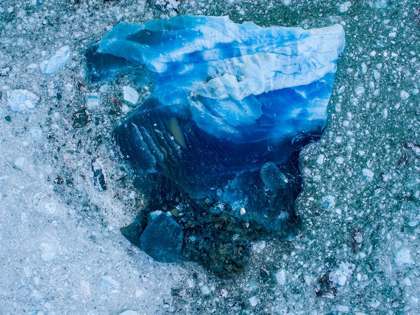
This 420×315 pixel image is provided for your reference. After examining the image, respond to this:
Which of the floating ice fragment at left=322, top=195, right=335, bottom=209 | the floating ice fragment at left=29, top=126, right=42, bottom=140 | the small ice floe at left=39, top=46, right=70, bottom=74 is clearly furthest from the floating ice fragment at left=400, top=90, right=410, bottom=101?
the floating ice fragment at left=29, top=126, right=42, bottom=140

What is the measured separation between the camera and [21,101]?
163 cm

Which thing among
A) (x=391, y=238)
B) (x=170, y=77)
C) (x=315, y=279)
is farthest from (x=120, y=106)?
(x=391, y=238)

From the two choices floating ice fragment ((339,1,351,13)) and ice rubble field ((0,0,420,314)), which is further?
floating ice fragment ((339,1,351,13))

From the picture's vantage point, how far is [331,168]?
165 cm

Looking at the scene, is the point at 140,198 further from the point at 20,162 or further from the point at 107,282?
the point at 20,162

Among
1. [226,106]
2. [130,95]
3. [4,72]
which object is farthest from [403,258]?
[4,72]

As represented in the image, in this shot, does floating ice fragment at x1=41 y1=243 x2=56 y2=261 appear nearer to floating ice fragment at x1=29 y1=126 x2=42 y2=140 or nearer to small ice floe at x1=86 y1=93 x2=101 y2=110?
floating ice fragment at x1=29 y1=126 x2=42 y2=140

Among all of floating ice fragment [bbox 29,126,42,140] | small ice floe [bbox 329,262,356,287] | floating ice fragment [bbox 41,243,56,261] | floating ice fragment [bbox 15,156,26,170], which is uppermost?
floating ice fragment [bbox 29,126,42,140]

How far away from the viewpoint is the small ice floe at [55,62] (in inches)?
65.0

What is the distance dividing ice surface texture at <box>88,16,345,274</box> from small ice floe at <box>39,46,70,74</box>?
0.40ft

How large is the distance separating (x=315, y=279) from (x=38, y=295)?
121 centimetres

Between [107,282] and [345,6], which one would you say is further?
[345,6]

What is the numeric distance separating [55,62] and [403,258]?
180 cm

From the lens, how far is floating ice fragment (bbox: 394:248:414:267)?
5.32 ft
